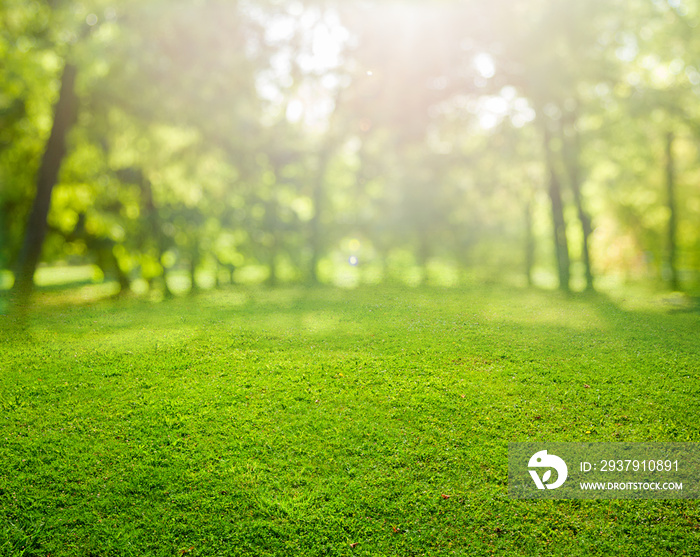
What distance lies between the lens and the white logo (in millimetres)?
5979

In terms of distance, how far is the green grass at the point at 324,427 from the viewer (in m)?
5.32

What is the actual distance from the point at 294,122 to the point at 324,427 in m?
16.4

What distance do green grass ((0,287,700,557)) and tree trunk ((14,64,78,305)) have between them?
3.44m

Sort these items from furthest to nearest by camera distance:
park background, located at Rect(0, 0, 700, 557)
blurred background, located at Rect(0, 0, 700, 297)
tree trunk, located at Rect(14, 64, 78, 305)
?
blurred background, located at Rect(0, 0, 700, 297)
tree trunk, located at Rect(14, 64, 78, 305)
park background, located at Rect(0, 0, 700, 557)

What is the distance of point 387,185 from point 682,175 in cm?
1720

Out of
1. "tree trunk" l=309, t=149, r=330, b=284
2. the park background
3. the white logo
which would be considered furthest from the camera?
"tree trunk" l=309, t=149, r=330, b=284

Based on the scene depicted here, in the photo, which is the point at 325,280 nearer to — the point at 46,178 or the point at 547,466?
the point at 46,178

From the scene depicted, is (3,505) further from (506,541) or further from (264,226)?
(264,226)

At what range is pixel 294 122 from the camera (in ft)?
68.1

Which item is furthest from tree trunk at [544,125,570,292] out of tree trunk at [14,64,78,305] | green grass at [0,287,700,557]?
tree trunk at [14,64,78,305]

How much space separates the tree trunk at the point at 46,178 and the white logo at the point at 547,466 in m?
11.9

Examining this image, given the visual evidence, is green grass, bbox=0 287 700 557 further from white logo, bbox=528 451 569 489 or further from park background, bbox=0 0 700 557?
white logo, bbox=528 451 569 489

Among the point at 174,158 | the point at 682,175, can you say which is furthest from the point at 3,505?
the point at 682,175

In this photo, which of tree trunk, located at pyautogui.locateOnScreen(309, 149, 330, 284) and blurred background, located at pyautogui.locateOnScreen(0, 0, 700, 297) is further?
tree trunk, located at pyautogui.locateOnScreen(309, 149, 330, 284)
